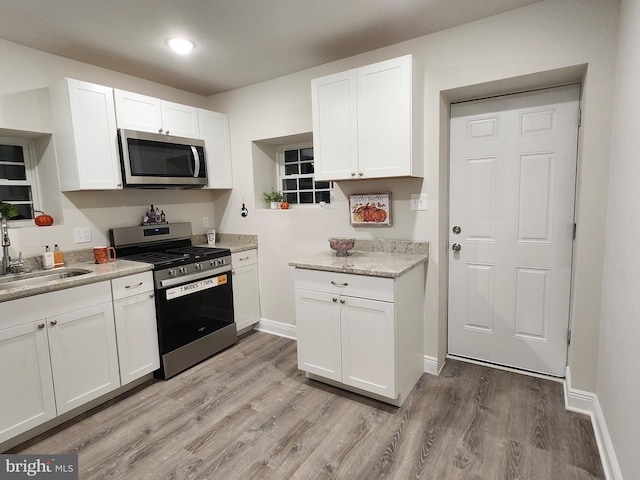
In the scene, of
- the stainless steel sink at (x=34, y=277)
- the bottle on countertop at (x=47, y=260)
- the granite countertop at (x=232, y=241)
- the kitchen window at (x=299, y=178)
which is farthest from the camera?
the granite countertop at (x=232, y=241)

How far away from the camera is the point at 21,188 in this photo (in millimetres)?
2619

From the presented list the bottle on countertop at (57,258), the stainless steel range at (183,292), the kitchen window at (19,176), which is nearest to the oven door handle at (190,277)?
the stainless steel range at (183,292)

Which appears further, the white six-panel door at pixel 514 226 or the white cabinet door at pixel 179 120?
the white cabinet door at pixel 179 120

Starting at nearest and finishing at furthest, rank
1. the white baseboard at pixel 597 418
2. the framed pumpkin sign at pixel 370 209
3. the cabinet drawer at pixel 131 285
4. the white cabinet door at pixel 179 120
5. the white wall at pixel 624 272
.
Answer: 1. the white wall at pixel 624 272
2. the white baseboard at pixel 597 418
3. the cabinet drawer at pixel 131 285
4. the framed pumpkin sign at pixel 370 209
5. the white cabinet door at pixel 179 120

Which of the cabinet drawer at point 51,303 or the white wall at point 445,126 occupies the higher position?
the white wall at point 445,126

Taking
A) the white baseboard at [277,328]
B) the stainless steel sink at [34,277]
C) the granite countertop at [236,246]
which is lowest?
the white baseboard at [277,328]

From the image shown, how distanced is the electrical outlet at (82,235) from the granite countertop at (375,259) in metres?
1.67

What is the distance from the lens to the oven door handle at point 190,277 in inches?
101

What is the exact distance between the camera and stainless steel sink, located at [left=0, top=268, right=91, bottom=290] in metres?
2.21

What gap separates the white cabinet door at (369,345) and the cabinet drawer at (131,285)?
1.39 m

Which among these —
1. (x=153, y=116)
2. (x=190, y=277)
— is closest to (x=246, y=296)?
(x=190, y=277)

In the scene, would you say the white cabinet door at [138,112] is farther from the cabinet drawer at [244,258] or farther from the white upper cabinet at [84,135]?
the cabinet drawer at [244,258]

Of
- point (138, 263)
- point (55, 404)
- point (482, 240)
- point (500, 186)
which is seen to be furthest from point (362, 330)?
point (55, 404)

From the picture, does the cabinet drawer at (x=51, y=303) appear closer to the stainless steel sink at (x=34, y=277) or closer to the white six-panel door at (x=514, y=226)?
the stainless steel sink at (x=34, y=277)
